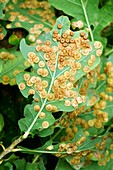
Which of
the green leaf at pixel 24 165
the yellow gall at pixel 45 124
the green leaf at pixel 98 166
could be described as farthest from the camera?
the green leaf at pixel 98 166

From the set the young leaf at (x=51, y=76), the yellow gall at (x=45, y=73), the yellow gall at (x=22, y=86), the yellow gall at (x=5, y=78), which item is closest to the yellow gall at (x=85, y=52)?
the young leaf at (x=51, y=76)

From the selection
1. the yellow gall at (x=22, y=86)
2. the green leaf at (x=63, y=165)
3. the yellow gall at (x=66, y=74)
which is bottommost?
the green leaf at (x=63, y=165)

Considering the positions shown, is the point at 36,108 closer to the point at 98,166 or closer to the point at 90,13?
the point at 98,166

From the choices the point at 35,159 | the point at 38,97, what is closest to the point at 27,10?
the point at 38,97

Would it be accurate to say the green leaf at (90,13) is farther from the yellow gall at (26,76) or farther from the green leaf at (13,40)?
the yellow gall at (26,76)

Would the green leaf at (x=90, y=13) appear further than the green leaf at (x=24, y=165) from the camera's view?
Yes

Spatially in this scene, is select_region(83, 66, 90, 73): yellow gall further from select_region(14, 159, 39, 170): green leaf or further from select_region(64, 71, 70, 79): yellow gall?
select_region(14, 159, 39, 170): green leaf

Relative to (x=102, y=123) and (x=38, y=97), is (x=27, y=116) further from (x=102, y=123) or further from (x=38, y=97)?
(x=102, y=123)
